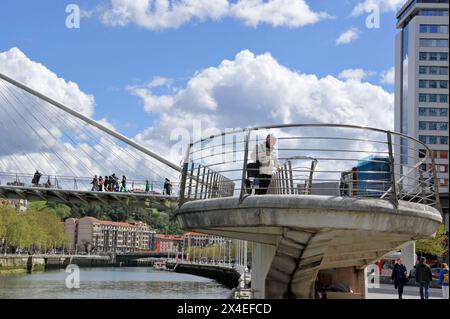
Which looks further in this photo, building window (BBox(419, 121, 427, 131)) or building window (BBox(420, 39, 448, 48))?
building window (BBox(420, 39, 448, 48))

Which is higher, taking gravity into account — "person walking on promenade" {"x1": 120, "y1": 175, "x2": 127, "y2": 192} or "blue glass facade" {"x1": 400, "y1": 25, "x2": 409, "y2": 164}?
"blue glass facade" {"x1": 400, "y1": 25, "x2": 409, "y2": 164}

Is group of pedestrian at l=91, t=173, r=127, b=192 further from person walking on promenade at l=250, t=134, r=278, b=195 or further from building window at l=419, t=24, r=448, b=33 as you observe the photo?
building window at l=419, t=24, r=448, b=33

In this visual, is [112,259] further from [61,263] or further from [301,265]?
[301,265]

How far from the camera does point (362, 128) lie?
1116 centimetres

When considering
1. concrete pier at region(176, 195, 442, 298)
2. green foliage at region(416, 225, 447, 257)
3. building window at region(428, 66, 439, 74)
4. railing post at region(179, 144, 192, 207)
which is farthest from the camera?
building window at region(428, 66, 439, 74)

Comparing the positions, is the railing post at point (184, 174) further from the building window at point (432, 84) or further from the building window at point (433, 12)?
the building window at point (433, 12)

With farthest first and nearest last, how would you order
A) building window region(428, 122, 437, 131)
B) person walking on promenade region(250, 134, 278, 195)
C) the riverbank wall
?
building window region(428, 122, 437, 131) < the riverbank wall < person walking on promenade region(250, 134, 278, 195)

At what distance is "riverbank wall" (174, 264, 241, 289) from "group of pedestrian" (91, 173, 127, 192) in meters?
13.9

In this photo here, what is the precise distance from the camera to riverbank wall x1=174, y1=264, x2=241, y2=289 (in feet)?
234

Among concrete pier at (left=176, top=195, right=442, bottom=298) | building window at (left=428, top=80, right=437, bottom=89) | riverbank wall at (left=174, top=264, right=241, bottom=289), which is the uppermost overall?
building window at (left=428, top=80, right=437, bottom=89)

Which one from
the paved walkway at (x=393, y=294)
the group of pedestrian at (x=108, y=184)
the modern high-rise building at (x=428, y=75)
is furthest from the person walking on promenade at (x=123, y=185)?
the modern high-rise building at (x=428, y=75)

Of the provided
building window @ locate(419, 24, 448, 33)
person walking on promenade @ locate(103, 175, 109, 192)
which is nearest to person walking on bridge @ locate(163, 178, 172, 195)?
person walking on promenade @ locate(103, 175, 109, 192)

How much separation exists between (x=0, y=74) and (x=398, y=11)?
70.0 meters

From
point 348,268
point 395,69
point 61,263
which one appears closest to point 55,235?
point 61,263
